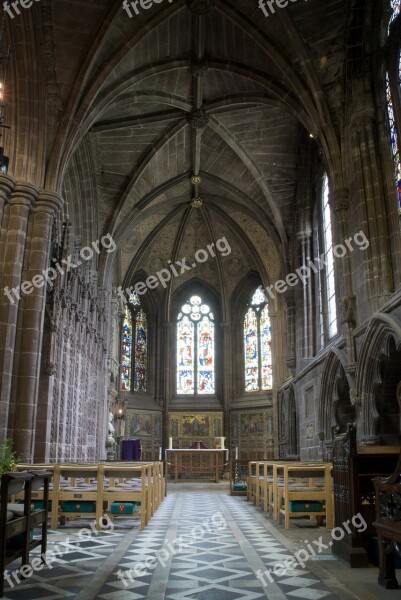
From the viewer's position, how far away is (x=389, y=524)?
5.05m

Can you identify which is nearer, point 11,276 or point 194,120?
point 11,276

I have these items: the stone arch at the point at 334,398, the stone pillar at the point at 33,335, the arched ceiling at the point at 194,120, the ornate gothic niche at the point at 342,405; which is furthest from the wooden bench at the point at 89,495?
the ornate gothic niche at the point at 342,405

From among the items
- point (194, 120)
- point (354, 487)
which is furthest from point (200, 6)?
point (354, 487)

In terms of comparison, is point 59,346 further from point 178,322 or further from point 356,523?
point 178,322

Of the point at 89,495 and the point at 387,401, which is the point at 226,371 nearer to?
the point at 387,401

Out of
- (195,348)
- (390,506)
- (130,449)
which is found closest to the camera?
(390,506)

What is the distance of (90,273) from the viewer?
2042 cm

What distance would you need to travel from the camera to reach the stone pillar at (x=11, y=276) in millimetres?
11539

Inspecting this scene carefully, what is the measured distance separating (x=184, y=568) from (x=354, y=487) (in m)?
2.02
